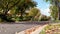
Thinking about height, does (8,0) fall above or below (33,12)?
above

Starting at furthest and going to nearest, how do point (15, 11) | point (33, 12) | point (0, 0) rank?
1. point (33, 12)
2. point (15, 11)
3. point (0, 0)

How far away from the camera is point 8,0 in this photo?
4962cm

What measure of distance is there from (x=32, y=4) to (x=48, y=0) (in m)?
25.0

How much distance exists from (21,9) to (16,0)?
17.1 m

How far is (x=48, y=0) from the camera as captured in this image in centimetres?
4484

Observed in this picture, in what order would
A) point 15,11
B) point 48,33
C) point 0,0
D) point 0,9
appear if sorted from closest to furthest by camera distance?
point 48,33
point 0,0
point 0,9
point 15,11

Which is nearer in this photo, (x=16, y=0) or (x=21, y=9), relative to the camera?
(x=16, y=0)

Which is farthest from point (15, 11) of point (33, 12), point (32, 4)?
point (33, 12)

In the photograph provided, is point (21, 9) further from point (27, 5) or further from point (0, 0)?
point (0, 0)

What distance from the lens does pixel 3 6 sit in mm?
51219

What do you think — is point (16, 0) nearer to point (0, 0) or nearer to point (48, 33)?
point (0, 0)

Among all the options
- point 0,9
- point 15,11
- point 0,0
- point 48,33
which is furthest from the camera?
point 15,11

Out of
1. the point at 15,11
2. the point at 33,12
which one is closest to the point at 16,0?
the point at 15,11

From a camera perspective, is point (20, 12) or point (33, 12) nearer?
point (20, 12)
